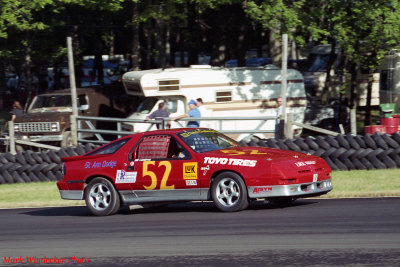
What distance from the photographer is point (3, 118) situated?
3403cm

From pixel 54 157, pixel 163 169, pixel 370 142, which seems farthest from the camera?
pixel 54 157

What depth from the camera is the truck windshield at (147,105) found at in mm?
20123

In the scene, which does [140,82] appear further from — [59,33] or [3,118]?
[3,118]

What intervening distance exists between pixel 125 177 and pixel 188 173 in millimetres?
1136

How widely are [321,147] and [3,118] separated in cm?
2272

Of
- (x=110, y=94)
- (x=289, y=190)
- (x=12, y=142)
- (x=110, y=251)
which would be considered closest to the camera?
(x=110, y=251)

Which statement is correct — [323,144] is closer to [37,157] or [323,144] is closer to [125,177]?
[125,177]

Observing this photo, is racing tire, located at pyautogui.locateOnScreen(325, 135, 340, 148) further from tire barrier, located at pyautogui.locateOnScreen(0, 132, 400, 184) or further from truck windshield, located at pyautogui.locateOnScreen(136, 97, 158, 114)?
truck windshield, located at pyautogui.locateOnScreen(136, 97, 158, 114)

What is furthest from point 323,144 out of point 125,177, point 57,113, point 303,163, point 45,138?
point 57,113

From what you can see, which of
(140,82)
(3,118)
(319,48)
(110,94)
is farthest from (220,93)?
(3,118)

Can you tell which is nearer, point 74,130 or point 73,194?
point 73,194

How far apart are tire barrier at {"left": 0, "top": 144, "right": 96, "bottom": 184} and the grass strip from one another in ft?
0.70

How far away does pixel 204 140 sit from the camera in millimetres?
10930

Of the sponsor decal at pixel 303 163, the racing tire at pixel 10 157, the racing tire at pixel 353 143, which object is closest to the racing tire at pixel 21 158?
the racing tire at pixel 10 157
